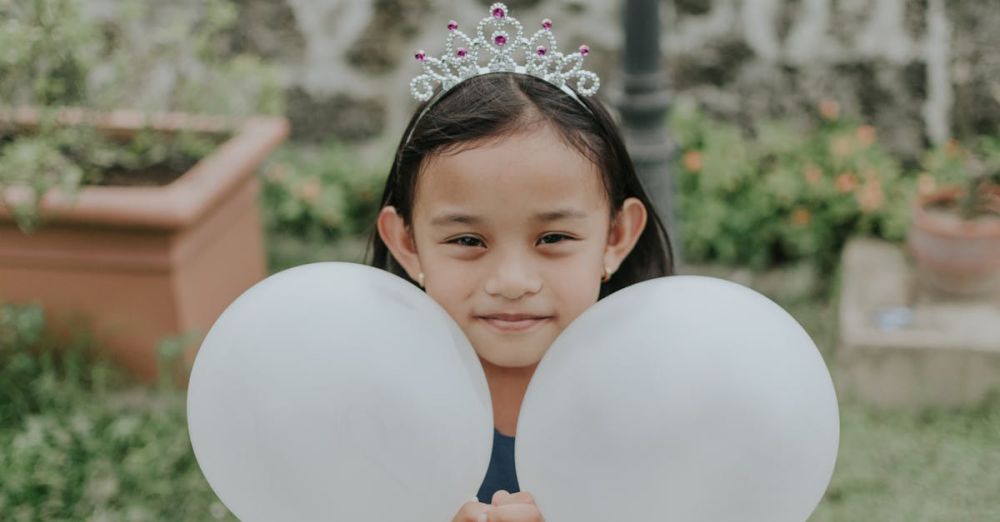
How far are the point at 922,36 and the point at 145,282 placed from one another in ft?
7.96

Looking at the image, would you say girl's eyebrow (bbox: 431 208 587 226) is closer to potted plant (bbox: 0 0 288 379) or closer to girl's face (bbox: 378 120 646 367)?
girl's face (bbox: 378 120 646 367)

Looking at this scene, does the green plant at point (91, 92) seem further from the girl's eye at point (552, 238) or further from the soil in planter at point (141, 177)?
the girl's eye at point (552, 238)

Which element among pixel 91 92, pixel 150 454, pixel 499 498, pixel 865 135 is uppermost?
pixel 91 92

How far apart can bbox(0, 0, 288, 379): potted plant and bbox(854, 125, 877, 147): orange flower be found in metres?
1.81

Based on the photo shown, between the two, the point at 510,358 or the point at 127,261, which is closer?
the point at 510,358

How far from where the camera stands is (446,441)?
1078mm

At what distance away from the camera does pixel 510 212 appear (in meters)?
1.27

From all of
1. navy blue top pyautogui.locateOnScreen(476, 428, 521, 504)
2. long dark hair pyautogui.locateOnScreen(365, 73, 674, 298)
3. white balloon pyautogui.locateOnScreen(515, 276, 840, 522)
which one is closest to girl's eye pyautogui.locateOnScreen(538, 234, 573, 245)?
long dark hair pyautogui.locateOnScreen(365, 73, 674, 298)

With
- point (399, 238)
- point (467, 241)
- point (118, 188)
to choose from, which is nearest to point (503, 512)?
point (467, 241)

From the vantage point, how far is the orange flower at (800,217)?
136 inches

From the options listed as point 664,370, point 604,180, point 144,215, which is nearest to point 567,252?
point 604,180

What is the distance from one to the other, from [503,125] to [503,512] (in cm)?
45

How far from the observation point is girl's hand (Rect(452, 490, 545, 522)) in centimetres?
120

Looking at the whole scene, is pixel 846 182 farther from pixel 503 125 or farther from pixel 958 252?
pixel 503 125
